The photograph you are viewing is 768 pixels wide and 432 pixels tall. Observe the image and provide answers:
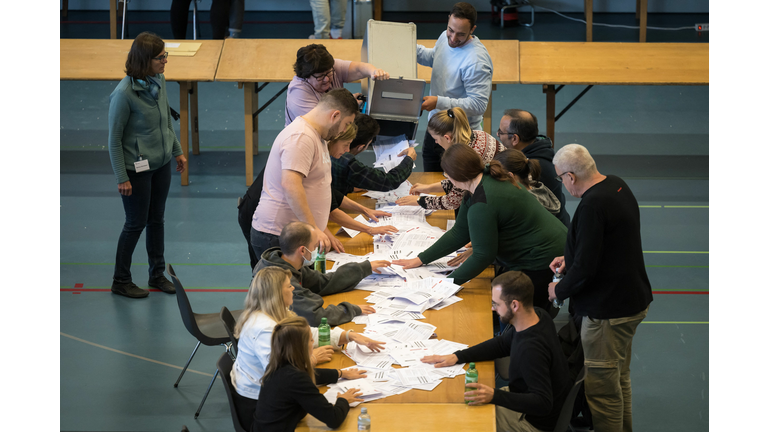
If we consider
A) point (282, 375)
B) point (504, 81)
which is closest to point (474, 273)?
point (282, 375)

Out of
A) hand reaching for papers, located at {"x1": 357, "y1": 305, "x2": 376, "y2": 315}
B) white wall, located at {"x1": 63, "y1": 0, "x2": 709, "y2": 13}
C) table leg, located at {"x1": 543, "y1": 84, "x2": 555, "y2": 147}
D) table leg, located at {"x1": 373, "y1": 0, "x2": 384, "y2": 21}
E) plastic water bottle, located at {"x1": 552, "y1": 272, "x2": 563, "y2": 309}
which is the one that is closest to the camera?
A: hand reaching for papers, located at {"x1": 357, "y1": 305, "x2": 376, "y2": 315}

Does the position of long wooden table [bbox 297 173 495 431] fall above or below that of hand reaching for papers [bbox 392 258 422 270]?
below

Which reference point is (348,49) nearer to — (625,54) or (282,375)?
(625,54)

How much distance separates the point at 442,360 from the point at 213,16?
772 cm

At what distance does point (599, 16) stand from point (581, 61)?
19.6ft

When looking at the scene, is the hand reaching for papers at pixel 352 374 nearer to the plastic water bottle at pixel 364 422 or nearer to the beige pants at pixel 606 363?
the plastic water bottle at pixel 364 422

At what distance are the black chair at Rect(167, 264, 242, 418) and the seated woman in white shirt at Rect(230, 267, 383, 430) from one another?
2.63 ft

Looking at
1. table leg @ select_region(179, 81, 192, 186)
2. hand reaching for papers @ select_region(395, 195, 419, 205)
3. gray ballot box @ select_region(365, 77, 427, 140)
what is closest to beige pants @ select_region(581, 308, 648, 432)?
hand reaching for papers @ select_region(395, 195, 419, 205)

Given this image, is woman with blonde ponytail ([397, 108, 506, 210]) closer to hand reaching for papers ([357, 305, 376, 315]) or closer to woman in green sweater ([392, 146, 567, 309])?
woman in green sweater ([392, 146, 567, 309])

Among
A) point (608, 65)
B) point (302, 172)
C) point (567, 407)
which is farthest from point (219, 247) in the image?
point (608, 65)

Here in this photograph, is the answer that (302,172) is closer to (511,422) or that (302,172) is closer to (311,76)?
(311,76)

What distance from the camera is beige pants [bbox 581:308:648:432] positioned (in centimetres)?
326

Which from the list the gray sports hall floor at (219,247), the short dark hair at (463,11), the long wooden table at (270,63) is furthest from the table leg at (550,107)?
the short dark hair at (463,11)

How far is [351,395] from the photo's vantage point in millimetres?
2637
